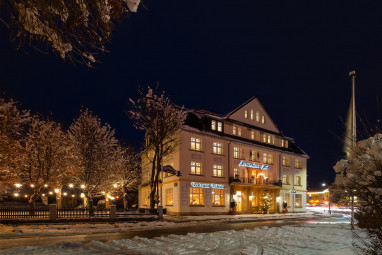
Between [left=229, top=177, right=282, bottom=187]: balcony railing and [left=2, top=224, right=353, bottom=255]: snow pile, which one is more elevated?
[left=2, top=224, right=353, bottom=255]: snow pile

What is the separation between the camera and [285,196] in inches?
1578

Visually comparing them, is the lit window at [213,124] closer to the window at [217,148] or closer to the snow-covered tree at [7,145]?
the window at [217,148]

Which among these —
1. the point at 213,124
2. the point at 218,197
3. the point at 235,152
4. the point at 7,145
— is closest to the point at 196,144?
the point at 213,124

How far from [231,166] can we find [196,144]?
5.60 metres

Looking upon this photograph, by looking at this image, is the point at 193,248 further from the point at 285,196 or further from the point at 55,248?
the point at 285,196

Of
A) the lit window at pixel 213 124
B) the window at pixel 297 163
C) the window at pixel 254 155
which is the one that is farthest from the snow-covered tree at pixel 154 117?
the window at pixel 297 163

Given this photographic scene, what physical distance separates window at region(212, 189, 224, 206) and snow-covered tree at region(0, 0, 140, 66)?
29.0 metres

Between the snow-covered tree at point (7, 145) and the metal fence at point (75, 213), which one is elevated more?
the snow-covered tree at point (7, 145)

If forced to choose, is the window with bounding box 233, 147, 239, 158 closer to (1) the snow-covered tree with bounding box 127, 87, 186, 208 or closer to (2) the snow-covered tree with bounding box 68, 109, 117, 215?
(1) the snow-covered tree with bounding box 127, 87, 186, 208

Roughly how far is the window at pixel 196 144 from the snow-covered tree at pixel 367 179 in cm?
2508

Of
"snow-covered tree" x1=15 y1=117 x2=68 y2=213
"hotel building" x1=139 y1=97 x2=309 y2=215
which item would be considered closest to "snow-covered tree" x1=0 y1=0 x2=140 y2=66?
"snow-covered tree" x1=15 y1=117 x2=68 y2=213

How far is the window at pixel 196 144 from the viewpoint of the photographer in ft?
101

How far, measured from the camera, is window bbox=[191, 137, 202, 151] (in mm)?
30850

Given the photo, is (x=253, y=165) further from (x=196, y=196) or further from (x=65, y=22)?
(x=65, y=22)
